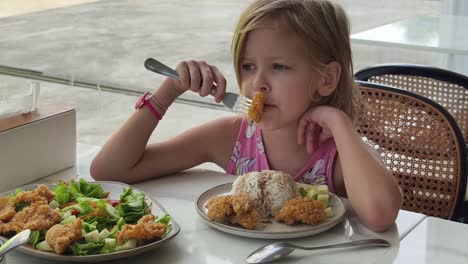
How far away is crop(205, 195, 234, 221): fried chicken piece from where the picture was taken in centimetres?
120

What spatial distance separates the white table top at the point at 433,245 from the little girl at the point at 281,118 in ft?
0.34

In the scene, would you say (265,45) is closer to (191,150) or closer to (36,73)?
(191,150)

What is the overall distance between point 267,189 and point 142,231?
25 cm

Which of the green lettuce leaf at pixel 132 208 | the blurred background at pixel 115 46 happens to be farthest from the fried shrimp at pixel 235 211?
the blurred background at pixel 115 46

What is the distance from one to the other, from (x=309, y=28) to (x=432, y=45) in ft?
5.19

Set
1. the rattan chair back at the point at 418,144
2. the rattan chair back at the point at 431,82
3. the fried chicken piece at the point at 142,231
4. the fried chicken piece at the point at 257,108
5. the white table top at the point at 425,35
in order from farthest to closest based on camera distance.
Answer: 1. the white table top at the point at 425,35
2. the rattan chair back at the point at 431,82
3. the rattan chair back at the point at 418,144
4. the fried chicken piece at the point at 257,108
5. the fried chicken piece at the point at 142,231

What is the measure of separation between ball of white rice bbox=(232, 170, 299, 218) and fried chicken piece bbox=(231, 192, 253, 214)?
4 cm

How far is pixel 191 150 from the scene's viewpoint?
163 cm

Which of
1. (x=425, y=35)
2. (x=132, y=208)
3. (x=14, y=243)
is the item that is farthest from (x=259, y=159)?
(x=425, y=35)

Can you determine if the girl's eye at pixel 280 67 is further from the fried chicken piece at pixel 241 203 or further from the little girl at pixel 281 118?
the fried chicken piece at pixel 241 203

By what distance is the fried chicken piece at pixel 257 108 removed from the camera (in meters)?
1.40

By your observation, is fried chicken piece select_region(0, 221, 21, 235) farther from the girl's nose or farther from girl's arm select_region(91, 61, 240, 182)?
the girl's nose

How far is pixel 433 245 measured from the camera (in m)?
1.19

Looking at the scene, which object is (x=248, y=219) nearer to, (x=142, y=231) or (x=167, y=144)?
(x=142, y=231)
